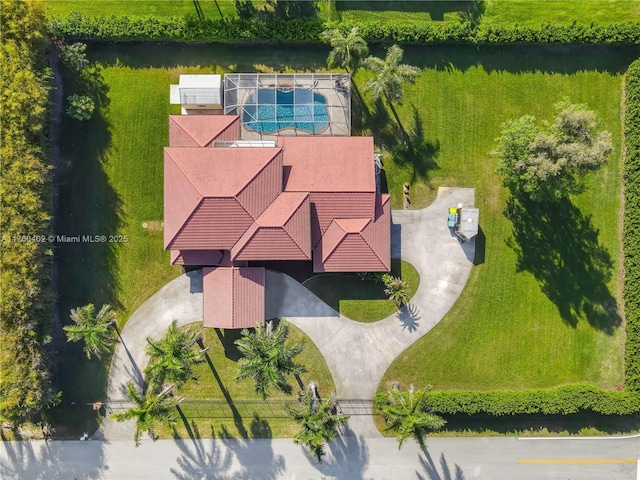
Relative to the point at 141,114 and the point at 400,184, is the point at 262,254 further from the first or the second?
the point at 141,114

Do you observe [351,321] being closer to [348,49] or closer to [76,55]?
[348,49]

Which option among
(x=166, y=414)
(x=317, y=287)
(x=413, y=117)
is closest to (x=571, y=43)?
(x=413, y=117)

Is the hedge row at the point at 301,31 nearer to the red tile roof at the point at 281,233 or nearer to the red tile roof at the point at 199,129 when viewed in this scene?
the red tile roof at the point at 199,129

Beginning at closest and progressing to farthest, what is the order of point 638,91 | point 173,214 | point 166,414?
point 166,414 → point 173,214 → point 638,91

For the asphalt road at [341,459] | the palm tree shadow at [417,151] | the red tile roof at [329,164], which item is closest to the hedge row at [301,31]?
the palm tree shadow at [417,151]

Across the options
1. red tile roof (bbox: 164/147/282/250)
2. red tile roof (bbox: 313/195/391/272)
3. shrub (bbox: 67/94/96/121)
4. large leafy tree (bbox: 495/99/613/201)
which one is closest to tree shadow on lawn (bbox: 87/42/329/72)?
shrub (bbox: 67/94/96/121)
